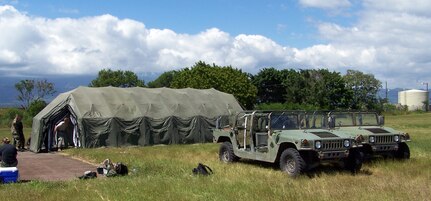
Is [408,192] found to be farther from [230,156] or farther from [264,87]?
[264,87]

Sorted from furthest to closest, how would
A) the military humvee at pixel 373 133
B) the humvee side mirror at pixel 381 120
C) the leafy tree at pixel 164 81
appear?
the leafy tree at pixel 164 81 → the humvee side mirror at pixel 381 120 → the military humvee at pixel 373 133

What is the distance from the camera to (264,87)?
252 ft

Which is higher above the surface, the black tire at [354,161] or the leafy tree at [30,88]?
the leafy tree at [30,88]

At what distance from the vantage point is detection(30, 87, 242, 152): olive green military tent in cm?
2488

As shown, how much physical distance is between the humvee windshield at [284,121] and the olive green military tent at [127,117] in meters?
8.03

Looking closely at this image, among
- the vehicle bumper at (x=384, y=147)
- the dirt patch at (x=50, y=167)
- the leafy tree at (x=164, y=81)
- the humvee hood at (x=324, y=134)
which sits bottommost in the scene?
the dirt patch at (x=50, y=167)

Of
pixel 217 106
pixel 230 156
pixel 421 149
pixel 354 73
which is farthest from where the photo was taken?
pixel 354 73

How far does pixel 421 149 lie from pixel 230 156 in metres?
7.87

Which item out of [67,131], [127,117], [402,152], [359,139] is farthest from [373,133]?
[67,131]

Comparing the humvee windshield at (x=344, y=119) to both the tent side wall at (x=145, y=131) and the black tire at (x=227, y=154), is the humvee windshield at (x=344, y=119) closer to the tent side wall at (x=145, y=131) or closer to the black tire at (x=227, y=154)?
the black tire at (x=227, y=154)

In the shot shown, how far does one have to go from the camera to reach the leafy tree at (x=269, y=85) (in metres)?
76.5

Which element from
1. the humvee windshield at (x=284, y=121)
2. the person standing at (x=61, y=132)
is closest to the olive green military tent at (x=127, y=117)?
the person standing at (x=61, y=132)

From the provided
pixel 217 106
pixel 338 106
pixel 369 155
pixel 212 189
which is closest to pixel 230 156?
pixel 369 155

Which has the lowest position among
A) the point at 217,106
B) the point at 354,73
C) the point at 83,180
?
the point at 83,180
